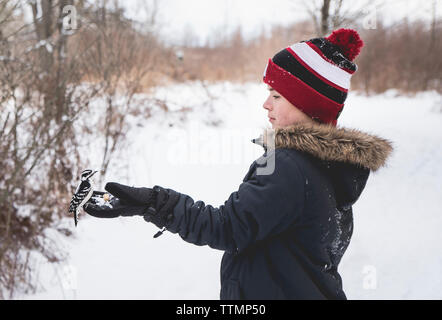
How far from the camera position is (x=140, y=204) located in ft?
3.44

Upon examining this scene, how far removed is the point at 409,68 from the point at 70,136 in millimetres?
14394

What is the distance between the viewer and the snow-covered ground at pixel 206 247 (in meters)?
2.90

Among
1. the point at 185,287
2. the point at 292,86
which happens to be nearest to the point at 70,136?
the point at 185,287

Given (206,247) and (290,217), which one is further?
(206,247)

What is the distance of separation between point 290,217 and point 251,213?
13 centimetres

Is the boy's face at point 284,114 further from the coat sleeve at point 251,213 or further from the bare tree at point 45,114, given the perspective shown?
the bare tree at point 45,114

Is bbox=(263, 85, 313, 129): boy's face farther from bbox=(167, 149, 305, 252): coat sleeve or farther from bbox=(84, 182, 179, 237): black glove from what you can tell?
bbox=(84, 182, 179, 237): black glove

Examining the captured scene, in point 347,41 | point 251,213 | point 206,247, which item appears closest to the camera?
point 251,213

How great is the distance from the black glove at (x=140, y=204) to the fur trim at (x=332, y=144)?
42 centimetres

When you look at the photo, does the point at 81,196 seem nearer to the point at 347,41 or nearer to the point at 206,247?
the point at 347,41

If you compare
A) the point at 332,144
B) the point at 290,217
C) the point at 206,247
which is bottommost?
the point at 206,247

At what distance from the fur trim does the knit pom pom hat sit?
0.10 m

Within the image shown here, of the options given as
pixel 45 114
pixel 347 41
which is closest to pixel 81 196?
pixel 347 41
